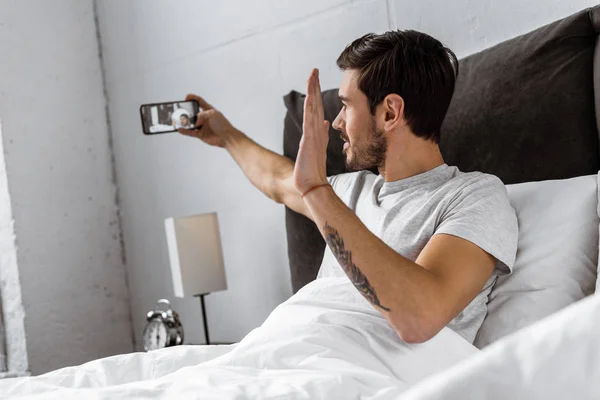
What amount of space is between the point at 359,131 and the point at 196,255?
1.11 m

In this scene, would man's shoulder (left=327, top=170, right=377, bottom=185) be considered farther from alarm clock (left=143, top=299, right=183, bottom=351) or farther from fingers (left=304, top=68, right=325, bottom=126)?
alarm clock (left=143, top=299, right=183, bottom=351)

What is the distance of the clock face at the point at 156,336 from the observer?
9.04ft

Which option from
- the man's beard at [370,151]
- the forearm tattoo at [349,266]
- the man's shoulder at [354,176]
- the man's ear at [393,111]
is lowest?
the forearm tattoo at [349,266]

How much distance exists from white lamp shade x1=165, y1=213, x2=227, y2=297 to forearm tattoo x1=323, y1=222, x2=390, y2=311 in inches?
50.7

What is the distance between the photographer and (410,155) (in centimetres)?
177

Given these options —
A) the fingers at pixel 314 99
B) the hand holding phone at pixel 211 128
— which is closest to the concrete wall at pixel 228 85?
the hand holding phone at pixel 211 128

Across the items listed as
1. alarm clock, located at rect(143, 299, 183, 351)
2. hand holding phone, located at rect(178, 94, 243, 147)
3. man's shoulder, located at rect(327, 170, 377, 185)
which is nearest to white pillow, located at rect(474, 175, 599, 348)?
man's shoulder, located at rect(327, 170, 377, 185)

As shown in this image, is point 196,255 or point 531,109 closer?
point 531,109

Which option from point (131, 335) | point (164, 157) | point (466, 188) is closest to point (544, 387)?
point (466, 188)

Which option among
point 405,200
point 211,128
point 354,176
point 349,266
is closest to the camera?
point 349,266

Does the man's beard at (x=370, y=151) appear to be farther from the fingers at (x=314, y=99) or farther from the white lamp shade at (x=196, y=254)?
the white lamp shade at (x=196, y=254)

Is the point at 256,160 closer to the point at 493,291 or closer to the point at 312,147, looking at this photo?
the point at 312,147

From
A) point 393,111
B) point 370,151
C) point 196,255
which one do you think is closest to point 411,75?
point 393,111

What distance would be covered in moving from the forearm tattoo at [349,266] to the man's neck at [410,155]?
0.36 meters
